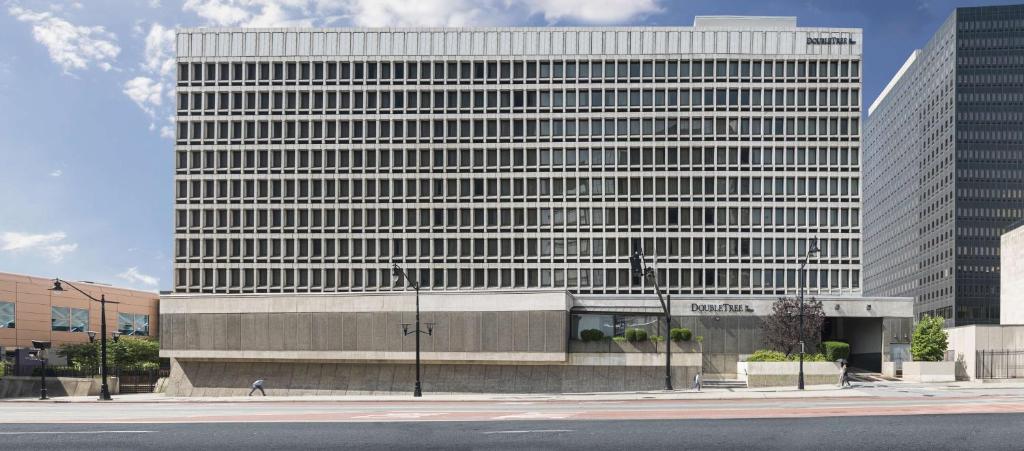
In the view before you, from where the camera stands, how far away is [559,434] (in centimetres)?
2555

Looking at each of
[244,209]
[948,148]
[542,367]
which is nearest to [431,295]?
[542,367]

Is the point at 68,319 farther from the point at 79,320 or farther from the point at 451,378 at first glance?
the point at 451,378

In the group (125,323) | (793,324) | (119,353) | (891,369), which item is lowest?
(119,353)

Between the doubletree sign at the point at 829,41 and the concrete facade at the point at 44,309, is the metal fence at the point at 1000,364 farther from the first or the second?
the concrete facade at the point at 44,309

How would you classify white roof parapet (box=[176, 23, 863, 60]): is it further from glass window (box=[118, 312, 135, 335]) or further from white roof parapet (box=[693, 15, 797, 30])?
glass window (box=[118, 312, 135, 335])

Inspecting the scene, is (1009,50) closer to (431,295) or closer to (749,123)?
(749,123)

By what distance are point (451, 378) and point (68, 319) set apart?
5617cm

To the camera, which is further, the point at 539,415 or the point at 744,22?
the point at 744,22

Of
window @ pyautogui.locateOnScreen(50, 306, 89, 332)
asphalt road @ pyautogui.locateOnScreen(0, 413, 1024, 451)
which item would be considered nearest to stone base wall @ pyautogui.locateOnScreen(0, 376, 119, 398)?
window @ pyautogui.locateOnScreen(50, 306, 89, 332)

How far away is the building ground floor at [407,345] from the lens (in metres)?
59.3

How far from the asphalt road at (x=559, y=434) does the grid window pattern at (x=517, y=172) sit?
185 feet

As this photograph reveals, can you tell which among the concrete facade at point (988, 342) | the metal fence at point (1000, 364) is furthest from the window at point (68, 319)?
the metal fence at point (1000, 364)

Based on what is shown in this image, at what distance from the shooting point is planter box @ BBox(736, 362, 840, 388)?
54.6 meters

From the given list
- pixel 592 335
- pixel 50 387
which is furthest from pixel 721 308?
pixel 50 387
